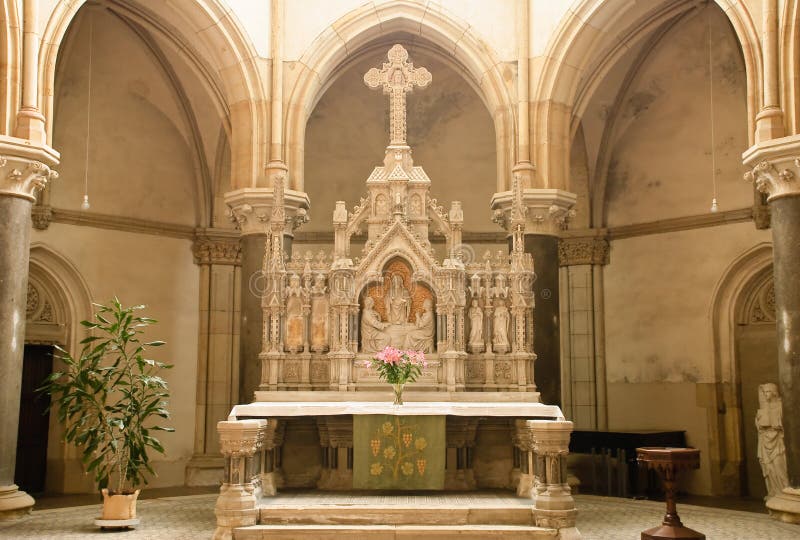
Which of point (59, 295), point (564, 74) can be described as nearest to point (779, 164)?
point (564, 74)

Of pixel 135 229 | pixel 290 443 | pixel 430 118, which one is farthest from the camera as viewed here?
pixel 430 118

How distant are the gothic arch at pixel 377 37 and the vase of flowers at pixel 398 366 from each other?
3095mm

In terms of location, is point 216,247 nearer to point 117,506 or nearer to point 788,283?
point 117,506

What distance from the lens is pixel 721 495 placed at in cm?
1298

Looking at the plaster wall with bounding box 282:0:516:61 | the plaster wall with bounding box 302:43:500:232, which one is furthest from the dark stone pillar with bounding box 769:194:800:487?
the plaster wall with bounding box 302:43:500:232

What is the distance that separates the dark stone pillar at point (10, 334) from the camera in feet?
29.7

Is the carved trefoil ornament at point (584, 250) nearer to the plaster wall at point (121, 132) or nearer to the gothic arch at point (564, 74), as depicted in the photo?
the gothic arch at point (564, 74)

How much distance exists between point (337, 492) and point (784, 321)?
4585 millimetres

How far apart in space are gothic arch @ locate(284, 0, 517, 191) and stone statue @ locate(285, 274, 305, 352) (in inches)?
71.0

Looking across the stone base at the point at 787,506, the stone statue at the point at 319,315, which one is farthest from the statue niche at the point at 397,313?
the stone base at the point at 787,506

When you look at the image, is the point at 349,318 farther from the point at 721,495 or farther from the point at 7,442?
the point at 721,495

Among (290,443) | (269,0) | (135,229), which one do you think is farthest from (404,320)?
(135,229)

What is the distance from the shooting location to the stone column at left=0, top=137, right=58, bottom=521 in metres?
9.06

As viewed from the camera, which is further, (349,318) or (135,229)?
(135,229)
